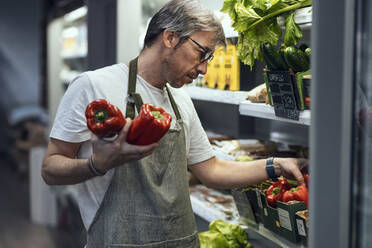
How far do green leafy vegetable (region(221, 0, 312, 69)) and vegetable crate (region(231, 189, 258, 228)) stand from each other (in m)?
0.62

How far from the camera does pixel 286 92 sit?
183 cm

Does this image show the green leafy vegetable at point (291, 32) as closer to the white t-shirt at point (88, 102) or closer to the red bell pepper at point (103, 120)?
the white t-shirt at point (88, 102)

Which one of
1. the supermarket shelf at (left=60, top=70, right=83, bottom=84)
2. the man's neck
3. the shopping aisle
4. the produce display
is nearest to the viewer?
the man's neck

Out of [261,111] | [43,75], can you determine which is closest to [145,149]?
[261,111]

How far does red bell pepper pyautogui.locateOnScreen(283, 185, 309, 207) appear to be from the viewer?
1924 mm

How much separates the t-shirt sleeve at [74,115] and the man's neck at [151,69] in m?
0.23

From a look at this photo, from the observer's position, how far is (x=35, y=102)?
1067 centimetres

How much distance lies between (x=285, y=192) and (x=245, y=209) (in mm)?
385

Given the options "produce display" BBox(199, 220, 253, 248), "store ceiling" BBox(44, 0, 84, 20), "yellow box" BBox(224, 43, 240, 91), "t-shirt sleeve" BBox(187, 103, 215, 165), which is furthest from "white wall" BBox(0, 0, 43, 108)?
"t-shirt sleeve" BBox(187, 103, 215, 165)

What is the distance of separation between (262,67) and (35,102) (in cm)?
935

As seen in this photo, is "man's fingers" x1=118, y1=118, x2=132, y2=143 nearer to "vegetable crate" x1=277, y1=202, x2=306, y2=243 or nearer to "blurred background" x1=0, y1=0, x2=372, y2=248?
"blurred background" x1=0, y1=0, x2=372, y2=248

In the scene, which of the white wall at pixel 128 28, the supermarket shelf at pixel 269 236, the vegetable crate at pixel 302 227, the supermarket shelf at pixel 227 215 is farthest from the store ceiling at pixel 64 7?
the vegetable crate at pixel 302 227

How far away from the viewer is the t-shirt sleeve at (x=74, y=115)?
1873mm

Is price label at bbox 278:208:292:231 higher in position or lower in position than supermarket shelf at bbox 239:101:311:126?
lower
